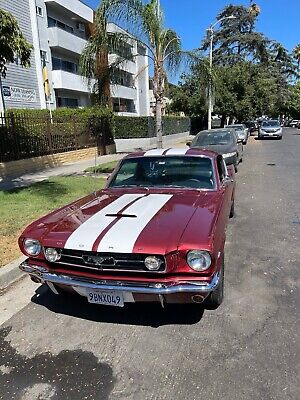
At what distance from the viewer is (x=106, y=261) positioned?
116 inches

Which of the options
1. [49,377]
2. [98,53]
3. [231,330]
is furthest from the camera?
[98,53]

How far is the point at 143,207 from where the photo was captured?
11.9 ft

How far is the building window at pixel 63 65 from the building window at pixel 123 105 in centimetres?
631

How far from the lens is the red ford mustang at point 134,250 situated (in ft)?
9.28

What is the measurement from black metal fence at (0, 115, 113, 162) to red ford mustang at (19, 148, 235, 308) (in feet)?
32.7

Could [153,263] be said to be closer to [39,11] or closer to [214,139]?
[214,139]

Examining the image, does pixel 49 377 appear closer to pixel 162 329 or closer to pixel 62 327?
pixel 62 327

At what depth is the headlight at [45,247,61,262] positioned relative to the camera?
3.15 meters

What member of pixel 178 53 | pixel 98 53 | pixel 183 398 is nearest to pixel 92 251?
pixel 183 398

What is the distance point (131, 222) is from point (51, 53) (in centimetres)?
2650

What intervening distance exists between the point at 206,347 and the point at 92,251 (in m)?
1.24

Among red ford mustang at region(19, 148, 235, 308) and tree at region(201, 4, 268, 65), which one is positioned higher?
tree at region(201, 4, 268, 65)

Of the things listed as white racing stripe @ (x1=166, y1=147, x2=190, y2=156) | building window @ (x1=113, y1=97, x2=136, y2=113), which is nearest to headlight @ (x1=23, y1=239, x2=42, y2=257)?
white racing stripe @ (x1=166, y1=147, x2=190, y2=156)

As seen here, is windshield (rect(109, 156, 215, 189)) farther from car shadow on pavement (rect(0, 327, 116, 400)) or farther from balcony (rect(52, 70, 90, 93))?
balcony (rect(52, 70, 90, 93))
